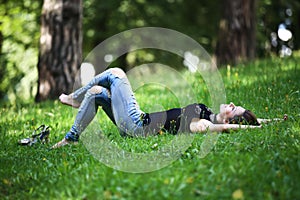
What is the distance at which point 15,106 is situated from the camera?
8453mm

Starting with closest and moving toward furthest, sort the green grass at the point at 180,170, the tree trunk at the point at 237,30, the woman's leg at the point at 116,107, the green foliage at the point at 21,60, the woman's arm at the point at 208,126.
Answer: the green grass at the point at 180,170 < the woman's arm at the point at 208,126 < the woman's leg at the point at 116,107 < the tree trunk at the point at 237,30 < the green foliage at the point at 21,60

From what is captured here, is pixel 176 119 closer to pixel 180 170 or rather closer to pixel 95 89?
pixel 95 89

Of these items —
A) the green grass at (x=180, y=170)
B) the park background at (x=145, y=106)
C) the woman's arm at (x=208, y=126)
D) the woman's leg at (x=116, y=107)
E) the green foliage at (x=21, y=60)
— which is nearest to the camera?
the green grass at (x=180, y=170)

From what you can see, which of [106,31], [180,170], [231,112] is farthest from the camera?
[106,31]

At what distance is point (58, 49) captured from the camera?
851 centimetres

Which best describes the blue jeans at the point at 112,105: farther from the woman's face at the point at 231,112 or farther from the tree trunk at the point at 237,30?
the tree trunk at the point at 237,30

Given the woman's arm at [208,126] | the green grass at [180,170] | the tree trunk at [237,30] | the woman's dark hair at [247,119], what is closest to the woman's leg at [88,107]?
the green grass at [180,170]

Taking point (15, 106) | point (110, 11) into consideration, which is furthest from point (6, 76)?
point (15, 106)

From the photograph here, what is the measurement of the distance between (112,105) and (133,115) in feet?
0.97

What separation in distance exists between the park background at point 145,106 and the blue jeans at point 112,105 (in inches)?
9.9

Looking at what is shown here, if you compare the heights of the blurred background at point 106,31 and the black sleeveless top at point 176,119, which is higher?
the blurred background at point 106,31

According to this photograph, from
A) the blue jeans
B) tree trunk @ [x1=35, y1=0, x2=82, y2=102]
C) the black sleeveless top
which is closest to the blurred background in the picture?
tree trunk @ [x1=35, y1=0, x2=82, y2=102]

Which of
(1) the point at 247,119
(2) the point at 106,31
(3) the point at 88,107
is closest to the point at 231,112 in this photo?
(1) the point at 247,119

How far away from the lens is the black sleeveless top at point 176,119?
507cm
